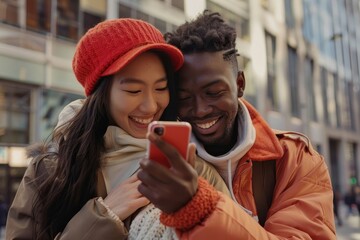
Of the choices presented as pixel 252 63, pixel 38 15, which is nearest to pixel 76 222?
pixel 38 15

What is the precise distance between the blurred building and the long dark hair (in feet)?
2.21

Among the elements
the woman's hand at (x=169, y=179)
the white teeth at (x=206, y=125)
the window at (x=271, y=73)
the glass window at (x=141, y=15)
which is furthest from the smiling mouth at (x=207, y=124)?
the window at (x=271, y=73)

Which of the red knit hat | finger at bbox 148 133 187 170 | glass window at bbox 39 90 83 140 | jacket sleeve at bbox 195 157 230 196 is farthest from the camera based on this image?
glass window at bbox 39 90 83 140

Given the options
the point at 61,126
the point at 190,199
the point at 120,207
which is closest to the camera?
the point at 190,199

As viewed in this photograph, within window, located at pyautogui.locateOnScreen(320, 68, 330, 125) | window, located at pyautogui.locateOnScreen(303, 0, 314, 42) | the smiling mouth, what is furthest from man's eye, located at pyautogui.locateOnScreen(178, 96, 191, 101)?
window, located at pyautogui.locateOnScreen(320, 68, 330, 125)

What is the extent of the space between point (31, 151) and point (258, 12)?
1927cm

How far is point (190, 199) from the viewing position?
126 centimetres

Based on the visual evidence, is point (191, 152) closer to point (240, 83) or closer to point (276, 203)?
point (276, 203)

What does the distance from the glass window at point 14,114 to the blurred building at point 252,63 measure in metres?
0.03

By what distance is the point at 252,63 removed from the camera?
18.5m

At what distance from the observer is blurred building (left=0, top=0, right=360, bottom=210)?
12984mm

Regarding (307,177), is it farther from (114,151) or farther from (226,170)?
(114,151)

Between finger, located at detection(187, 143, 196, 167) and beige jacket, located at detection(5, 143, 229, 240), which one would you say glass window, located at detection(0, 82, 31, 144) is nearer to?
beige jacket, located at detection(5, 143, 229, 240)

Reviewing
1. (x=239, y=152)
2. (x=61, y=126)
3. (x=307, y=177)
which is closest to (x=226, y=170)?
(x=239, y=152)
